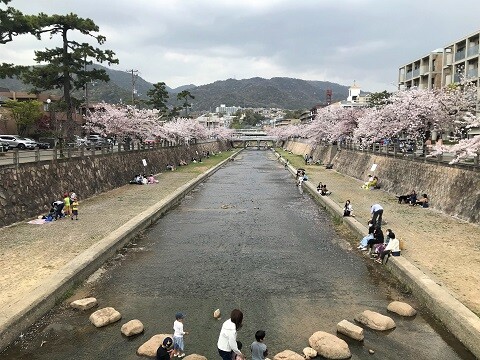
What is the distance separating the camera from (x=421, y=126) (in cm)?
3291

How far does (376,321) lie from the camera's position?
943 centimetres

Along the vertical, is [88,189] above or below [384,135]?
below

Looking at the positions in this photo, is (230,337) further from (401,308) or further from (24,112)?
(24,112)

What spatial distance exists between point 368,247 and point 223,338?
32.6 ft

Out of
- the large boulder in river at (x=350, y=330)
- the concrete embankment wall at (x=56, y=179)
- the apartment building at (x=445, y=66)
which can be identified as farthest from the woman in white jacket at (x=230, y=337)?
the apartment building at (x=445, y=66)

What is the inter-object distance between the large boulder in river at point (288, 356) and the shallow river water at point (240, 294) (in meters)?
0.46

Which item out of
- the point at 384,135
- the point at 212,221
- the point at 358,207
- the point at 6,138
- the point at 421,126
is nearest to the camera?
the point at 212,221

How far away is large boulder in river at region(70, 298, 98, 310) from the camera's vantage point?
404 inches

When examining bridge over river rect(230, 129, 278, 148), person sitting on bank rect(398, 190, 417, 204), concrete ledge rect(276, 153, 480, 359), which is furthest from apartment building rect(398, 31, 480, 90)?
bridge over river rect(230, 129, 278, 148)

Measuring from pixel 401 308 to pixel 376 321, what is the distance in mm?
1189

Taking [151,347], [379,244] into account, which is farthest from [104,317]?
[379,244]

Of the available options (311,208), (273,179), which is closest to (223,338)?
(311,208)

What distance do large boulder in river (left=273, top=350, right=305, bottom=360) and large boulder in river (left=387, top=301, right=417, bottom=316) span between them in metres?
3.57

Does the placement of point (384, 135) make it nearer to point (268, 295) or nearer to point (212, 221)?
point (212, 221)
